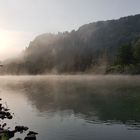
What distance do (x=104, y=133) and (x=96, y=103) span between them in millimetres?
31859

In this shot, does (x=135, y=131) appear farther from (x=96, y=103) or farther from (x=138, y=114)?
(x=96, y=103)

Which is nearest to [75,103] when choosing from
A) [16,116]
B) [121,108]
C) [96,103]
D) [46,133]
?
[96,103]

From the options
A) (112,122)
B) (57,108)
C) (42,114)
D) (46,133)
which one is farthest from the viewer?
(57,108)

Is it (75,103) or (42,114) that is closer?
(42,114)

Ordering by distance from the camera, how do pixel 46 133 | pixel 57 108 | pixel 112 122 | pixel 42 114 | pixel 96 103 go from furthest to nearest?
pixel 96 103
pixel 57 108
pixel 42 114
pixel 112 122
pixel 46 133

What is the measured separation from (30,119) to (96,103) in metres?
22.8

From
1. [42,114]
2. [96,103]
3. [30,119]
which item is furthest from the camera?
[96,103]

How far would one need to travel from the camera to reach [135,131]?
153 feet

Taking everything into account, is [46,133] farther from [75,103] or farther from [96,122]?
[75,103]

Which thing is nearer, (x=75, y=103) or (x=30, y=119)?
(x=30, y=119)

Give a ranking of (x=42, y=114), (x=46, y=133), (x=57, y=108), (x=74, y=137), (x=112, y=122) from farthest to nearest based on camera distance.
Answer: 1. (x=57, y=108)
2. (x=42, y=114)
3. (x=112, y=122)
4. (x=46, y=133)
5. (x=74, y=137)

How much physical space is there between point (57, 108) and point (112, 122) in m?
20.3

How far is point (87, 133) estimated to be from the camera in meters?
46.5

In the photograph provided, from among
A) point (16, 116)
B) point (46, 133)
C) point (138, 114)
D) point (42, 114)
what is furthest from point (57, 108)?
point (46, 133)
